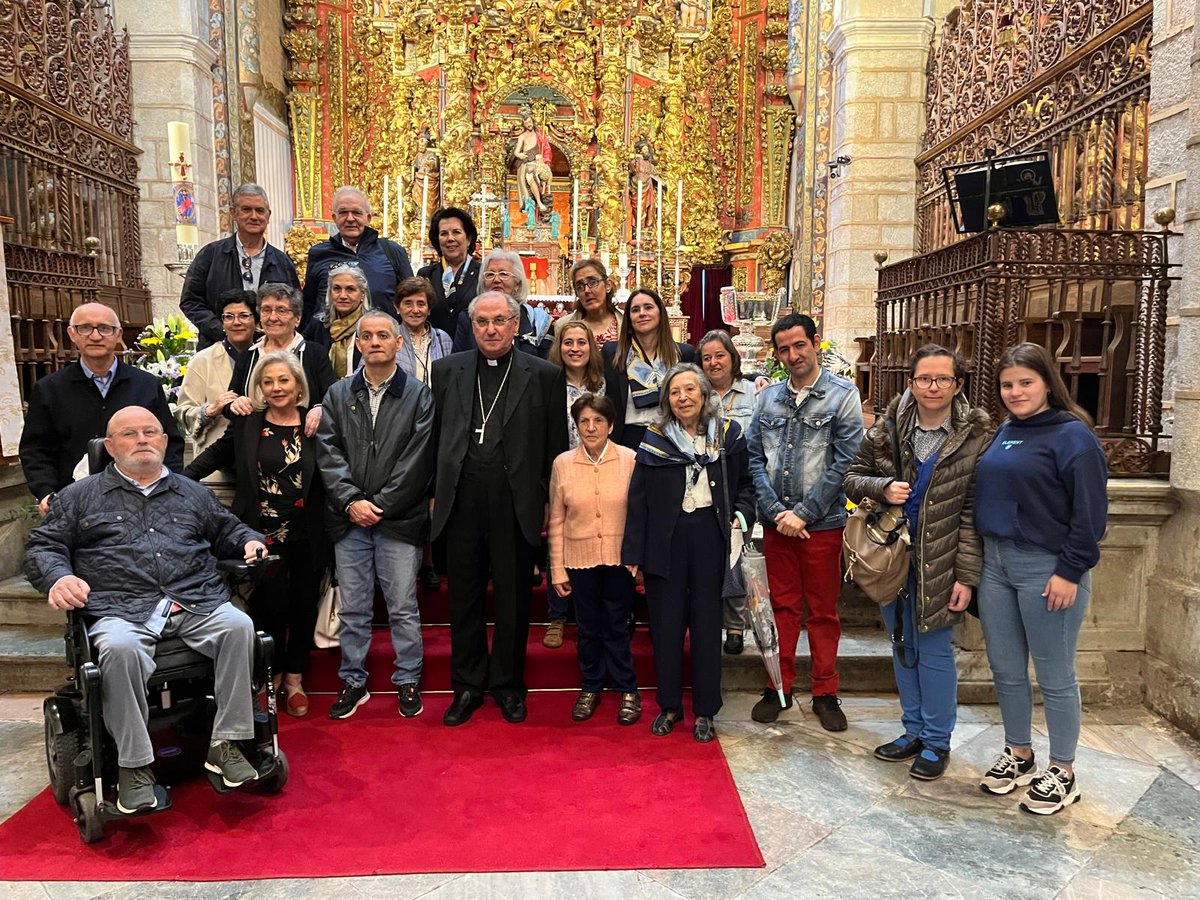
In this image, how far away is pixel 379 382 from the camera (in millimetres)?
3838

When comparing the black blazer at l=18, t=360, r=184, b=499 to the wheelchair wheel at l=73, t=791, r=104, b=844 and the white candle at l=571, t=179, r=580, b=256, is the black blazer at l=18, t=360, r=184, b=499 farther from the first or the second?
the white candle at l=571, t=179, r=580, b=256

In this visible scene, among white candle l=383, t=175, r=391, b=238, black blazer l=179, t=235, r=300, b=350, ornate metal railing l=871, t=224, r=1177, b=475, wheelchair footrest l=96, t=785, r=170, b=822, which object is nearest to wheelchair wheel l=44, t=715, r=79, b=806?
wheelchair footrest l=96, t=785, r=170, b=822

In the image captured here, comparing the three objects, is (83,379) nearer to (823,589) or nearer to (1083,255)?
(823,589)

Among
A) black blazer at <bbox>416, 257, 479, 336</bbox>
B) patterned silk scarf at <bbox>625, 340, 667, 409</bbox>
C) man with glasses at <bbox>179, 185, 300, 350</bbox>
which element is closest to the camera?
patterned silk scarf at <bbox>625, 340, 667, 409</bbox>

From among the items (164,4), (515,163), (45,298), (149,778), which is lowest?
(149,778)

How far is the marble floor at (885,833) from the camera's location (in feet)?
8.90

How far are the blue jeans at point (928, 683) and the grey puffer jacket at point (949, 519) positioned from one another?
0.35ft

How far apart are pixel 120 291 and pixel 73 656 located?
20.0 feet

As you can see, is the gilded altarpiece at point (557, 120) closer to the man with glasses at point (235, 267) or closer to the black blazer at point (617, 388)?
the man with glasses at point (235, 267)

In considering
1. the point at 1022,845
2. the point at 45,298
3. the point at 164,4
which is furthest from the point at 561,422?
the point at 164,4

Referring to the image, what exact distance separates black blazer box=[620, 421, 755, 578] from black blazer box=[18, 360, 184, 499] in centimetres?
200

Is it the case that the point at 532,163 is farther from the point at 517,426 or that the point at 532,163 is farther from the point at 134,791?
the point at 134,791

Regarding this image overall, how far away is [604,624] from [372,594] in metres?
1.07

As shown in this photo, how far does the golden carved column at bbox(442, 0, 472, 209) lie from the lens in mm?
11812
